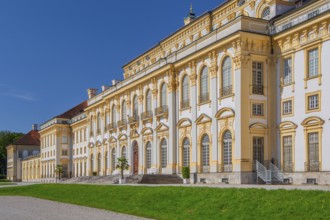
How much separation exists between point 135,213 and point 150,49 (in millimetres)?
32516

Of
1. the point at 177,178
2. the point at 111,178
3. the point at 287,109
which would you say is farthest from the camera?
the point at 111,178

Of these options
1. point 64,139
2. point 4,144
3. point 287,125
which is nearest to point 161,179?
point 287,125

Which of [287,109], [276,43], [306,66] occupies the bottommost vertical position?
[287,109]

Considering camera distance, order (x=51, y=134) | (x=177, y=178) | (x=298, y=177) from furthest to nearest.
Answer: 1. (x=51, y=134)
2. (x=177, y=178)
3. (x=298, y=177)

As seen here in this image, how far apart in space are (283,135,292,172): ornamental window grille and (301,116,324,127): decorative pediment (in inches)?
66.8

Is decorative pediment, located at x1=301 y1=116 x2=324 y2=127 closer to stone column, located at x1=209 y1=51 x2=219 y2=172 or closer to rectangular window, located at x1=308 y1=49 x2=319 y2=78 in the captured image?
rectangular window, located at x1=308 y1=49 x2=319 y2=78

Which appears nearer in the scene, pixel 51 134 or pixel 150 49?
pixel 150 49

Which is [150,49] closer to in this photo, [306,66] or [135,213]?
[306,66]

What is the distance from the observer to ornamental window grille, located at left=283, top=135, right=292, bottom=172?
95.5 ft

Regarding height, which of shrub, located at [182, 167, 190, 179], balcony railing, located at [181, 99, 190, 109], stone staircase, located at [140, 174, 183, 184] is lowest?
stone staircase, located at [140, 174, 183, 184]

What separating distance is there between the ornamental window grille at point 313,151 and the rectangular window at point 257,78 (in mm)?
4749

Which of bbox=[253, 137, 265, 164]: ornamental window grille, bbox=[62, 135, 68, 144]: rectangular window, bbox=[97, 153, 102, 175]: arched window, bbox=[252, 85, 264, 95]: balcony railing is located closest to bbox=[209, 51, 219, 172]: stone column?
bbox=[253, 137, 265, 164]: ornamental window grille

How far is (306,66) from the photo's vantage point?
1110 inches

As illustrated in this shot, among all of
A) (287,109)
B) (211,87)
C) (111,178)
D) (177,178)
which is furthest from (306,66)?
(111,178)
